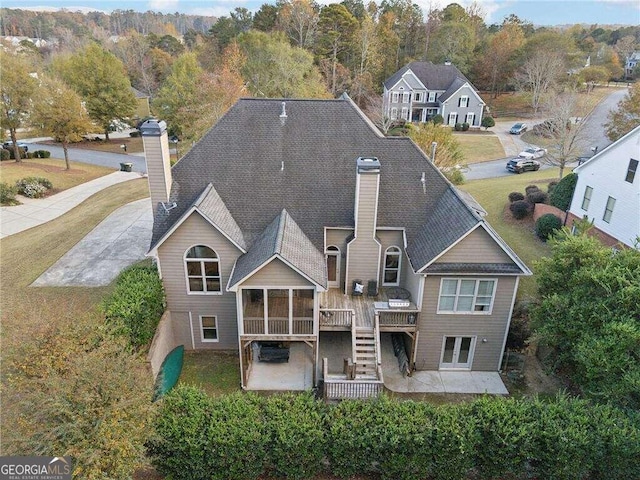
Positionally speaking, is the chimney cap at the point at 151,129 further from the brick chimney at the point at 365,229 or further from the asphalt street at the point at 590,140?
the asphalt street at the point at 590,140

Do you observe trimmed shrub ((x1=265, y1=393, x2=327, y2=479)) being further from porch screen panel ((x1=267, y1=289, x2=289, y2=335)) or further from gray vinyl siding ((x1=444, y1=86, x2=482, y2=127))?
gray vinyl siding ((x1=444, y1=86, x2=482, y2=127))

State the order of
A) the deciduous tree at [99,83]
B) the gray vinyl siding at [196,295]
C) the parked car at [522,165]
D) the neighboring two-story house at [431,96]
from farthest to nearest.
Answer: the neighboring two-story house at [431,96]
the deciduous tree at [99,83]
the parked car at [522,165]
the gray vinyl siding at [196,295]

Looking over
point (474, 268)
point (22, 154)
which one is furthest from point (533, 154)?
point (22, 154)

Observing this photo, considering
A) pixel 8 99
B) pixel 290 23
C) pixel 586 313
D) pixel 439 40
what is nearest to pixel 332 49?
pixel 290 23

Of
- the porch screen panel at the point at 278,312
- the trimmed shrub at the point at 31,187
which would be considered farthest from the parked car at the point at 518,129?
the trimmed shrub at the point at 31,187

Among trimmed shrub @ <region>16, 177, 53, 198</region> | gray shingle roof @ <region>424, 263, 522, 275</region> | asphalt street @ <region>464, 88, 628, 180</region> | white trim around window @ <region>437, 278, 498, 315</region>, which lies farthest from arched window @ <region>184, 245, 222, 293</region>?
asphalt street @ <region>464, 88, 628, 180</region>

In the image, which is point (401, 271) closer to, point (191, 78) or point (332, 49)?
point (191, 78)
